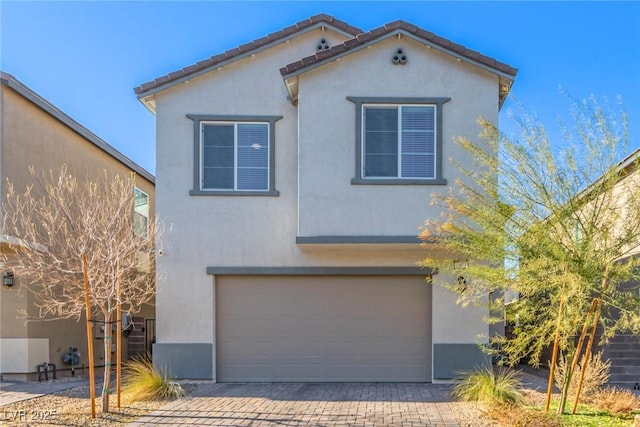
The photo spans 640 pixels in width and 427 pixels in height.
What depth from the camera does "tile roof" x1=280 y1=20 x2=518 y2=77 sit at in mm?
11320

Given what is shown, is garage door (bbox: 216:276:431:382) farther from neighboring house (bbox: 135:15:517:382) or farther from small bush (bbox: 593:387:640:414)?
small bush (bbox: 593:387:640:414)

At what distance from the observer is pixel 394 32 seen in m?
11.4

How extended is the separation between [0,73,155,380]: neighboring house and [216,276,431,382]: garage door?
3.38 m

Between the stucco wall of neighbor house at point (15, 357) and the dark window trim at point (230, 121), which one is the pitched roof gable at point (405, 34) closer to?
the dark window trim at point (230, 121)

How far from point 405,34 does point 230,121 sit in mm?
4165

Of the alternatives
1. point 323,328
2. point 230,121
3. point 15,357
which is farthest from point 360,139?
point 15,357

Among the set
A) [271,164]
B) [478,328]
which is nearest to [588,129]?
[478,328]

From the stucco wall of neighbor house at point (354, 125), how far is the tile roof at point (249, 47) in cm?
169

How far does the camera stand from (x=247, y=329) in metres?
12.2

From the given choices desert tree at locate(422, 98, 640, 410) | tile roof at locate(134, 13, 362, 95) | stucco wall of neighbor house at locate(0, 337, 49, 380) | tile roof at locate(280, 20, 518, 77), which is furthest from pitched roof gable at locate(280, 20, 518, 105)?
stucco wall of neighbor house at locate(0, 337, 49, 380)

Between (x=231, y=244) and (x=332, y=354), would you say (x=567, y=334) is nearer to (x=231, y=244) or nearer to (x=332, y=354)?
(x=332, y=354)

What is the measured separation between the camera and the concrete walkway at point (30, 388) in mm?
10367

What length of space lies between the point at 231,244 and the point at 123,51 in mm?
5099

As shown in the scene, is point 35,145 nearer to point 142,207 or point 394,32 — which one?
point 142,207
